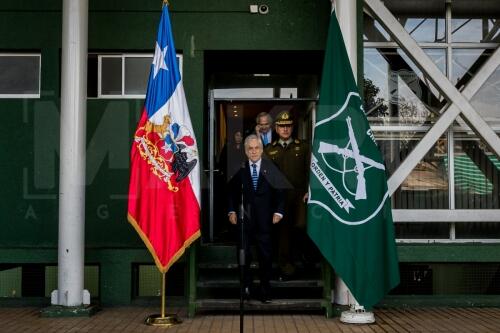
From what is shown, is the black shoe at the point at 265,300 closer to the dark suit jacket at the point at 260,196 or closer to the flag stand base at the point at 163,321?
the dark suit jacket at the point at 260,196

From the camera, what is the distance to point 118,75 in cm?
978

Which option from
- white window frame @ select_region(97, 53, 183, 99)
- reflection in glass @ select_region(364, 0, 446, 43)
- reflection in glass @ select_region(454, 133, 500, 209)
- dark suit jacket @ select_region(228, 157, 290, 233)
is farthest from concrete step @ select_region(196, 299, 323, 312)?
reflection in glass @ select_region(364, 0, 446, 43)

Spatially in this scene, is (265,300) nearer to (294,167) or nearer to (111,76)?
(294,167)

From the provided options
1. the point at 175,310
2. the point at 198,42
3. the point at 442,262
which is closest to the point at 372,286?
the point at 442,262

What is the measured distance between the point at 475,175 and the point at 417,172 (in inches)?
34.6

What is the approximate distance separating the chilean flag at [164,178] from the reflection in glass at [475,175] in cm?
403

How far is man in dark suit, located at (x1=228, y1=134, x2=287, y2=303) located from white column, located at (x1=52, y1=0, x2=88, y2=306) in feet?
6.63

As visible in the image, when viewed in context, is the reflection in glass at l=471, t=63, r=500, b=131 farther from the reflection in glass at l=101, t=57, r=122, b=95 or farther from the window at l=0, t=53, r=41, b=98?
the window at l=0, t=53, r=41, b=98

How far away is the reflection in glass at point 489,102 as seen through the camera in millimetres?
9734

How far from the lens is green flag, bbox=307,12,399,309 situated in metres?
8.11

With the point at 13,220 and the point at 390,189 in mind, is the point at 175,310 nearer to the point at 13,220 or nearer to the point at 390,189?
the point at 13,220

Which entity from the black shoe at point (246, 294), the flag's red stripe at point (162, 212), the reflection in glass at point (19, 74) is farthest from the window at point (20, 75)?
the black shoe at point (246, 294)

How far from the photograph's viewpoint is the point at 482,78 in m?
9.50

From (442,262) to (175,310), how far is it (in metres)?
3.86
